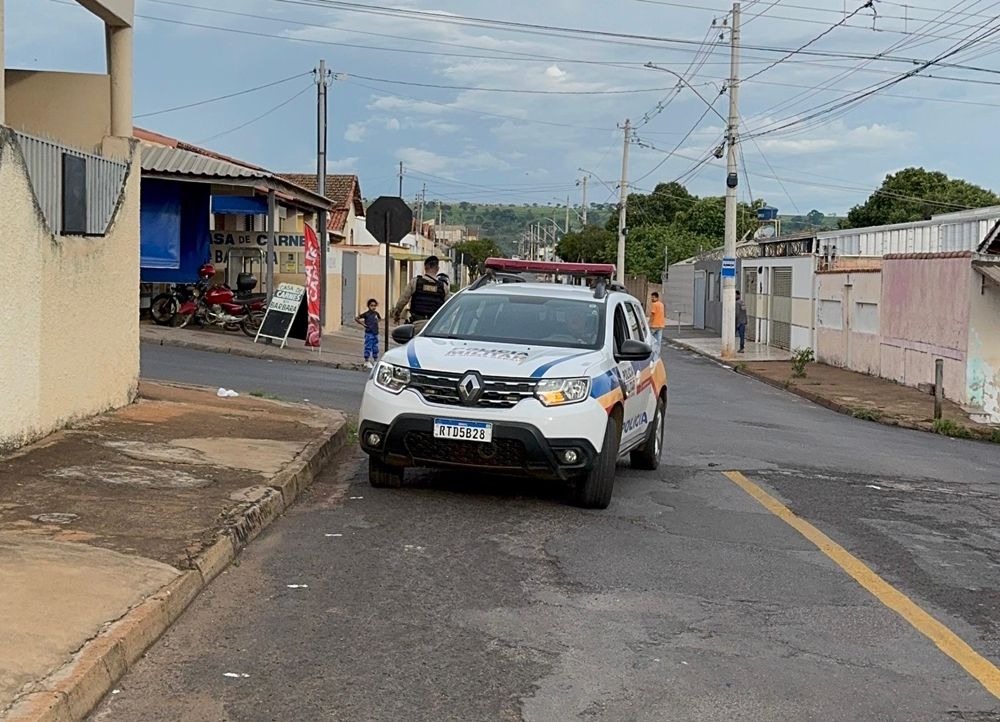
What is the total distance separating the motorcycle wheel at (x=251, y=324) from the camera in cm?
2784

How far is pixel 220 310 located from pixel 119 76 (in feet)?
50.6

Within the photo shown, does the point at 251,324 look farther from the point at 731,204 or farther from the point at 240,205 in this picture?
the point at 731,204

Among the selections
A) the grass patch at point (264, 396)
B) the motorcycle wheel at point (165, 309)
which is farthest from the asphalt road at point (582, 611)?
the motorcycle wheel at point (165, 309)

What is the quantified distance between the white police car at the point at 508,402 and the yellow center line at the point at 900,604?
4.78 ft

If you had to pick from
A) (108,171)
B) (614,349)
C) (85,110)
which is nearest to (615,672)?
(614,349)

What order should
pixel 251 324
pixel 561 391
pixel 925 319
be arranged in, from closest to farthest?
pixel 561 391 → pixel 925 319 → pixel 251 324

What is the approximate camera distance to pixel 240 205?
93.6 feet

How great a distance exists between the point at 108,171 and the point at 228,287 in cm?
1735

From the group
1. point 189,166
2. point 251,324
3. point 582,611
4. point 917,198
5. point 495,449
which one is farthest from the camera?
point 917,198

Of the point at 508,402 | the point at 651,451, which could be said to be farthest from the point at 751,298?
the point at 508,402

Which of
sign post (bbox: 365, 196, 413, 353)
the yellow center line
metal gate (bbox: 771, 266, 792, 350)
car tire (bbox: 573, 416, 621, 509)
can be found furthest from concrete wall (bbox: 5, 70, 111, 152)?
metal gate (bbox: 771, 266, 792, 350)

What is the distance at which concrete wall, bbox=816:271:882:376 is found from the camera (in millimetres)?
29703

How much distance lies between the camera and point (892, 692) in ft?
18.1

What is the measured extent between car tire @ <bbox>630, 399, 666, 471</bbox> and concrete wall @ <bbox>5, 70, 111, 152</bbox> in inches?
246
